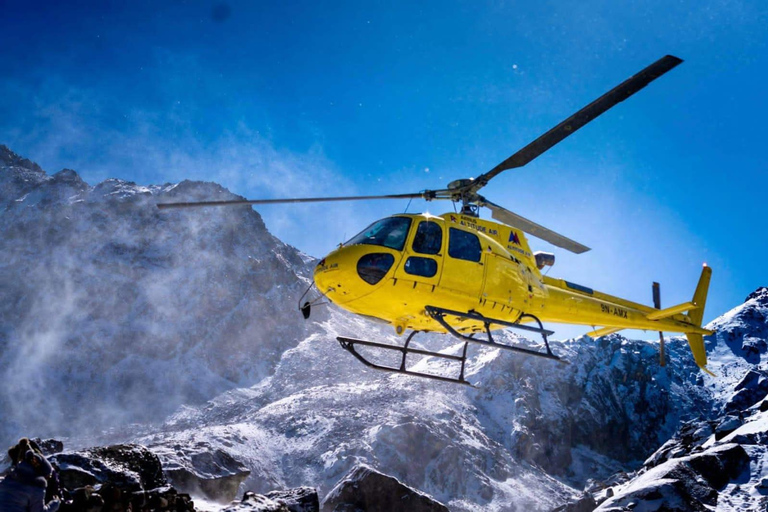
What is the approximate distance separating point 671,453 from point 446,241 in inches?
762

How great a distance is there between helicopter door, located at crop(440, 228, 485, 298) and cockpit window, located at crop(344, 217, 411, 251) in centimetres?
96

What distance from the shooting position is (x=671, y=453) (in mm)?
22672

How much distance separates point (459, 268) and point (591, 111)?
11.7 feet

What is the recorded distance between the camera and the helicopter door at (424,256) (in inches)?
366

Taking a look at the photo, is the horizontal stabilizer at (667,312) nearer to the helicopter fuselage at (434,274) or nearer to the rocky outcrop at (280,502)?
the helicopter fuselage at (434,274)

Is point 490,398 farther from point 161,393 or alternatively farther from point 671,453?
point 671,453

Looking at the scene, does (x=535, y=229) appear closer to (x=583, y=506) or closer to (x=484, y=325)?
(x=484, y=325)

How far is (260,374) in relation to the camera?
140750 mm

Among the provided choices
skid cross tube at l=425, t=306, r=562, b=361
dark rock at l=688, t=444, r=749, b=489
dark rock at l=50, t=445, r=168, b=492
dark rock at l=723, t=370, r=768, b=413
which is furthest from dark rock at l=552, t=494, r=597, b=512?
dark rock at l=723, t=370, r=768, b=413

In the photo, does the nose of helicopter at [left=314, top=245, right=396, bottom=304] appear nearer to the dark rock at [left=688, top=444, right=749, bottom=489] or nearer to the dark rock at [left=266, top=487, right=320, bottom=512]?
the dark rock at [left=266, top=487, right=320, bottom=512]

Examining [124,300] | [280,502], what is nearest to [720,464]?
[280,502]

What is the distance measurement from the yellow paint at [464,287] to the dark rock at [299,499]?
395 centimetres

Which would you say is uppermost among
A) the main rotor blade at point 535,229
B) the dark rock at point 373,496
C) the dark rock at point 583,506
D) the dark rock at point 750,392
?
the dark rock at point 750,392

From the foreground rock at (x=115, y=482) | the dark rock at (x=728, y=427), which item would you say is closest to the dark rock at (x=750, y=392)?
the dark rock at (x=728, y=427)
